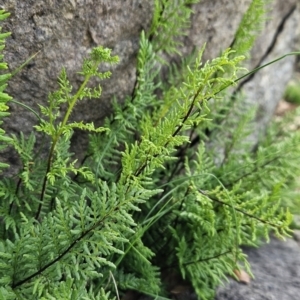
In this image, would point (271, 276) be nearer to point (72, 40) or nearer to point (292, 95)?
point (72, 40)

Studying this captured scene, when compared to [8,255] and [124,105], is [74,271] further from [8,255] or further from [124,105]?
[124,105]

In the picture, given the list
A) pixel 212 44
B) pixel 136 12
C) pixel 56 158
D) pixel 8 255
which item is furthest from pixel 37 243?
pixel 212 44

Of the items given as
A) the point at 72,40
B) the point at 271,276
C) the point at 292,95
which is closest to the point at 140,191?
the point at 72,40

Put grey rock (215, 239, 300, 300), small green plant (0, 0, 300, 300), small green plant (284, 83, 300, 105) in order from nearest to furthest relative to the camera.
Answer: small green plant (0, 0, 300, 300)
grey rock (215, 239, 300, 300)
small green plant (284, 83, 300, 105)

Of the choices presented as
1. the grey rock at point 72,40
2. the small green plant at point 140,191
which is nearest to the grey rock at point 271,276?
the small green plant at point 140,191

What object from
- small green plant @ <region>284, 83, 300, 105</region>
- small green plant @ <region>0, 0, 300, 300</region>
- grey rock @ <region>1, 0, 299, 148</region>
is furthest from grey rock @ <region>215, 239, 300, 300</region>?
small green plant @ <region>284, 83, 300, 105</region>

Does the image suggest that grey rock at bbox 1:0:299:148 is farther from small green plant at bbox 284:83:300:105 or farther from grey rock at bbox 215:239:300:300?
small green plant at bbox 284:83:300:105

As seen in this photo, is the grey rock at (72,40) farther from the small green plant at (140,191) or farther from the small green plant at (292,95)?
the small green plant at (292,95)

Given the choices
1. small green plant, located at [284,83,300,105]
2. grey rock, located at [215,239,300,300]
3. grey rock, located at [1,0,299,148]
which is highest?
small green plant, located at [284,83,300,105]
